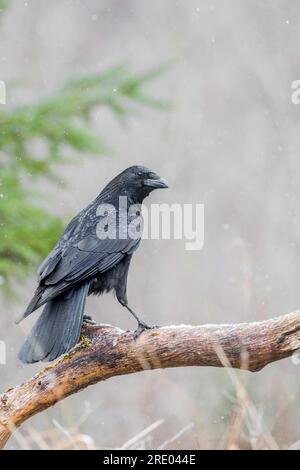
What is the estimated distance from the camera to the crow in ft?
11.9

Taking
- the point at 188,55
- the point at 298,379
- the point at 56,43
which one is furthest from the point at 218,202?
the point at 298,379

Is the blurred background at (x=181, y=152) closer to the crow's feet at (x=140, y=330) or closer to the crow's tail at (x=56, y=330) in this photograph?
the crow's tail at (x=56, y=330)

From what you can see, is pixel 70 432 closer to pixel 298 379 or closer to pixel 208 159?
pixel 298 379

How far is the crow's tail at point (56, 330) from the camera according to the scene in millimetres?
3580

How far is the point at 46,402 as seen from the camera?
366cm

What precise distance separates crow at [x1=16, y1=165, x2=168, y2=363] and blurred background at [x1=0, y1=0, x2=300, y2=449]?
1.55 meters

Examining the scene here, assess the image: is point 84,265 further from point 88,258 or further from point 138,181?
point 138,181

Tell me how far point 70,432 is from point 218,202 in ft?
26.9

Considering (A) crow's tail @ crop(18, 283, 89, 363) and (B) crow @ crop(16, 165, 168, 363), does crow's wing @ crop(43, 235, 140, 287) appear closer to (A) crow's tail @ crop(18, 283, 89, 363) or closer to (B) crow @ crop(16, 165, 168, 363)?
(B) crow @ crop(16, 165, 168, 363)

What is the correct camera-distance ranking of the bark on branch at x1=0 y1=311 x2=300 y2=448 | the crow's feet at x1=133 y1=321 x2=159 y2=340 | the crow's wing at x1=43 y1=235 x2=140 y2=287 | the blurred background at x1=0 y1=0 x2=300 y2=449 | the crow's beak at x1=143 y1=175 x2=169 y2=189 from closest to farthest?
1. the bark on branch at x1=0 y1=311 x2=300 y2=448
2. the crow's feet at x1=133 y1=321 x2=159 y2=340
3. the crow's wing at x1=43 y1=235 x2=140 y2=287
4. the crow's beak at x1=143 y1=175 x2=169 y2=189
5. the blurred background at x1=0 y1=0 x2=300 y2=449

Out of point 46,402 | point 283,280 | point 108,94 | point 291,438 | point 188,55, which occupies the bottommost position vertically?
point 291,438

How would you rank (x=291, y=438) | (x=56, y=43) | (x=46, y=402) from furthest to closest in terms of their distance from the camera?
(x=56, y=43), (x=291, y=438), (x=46, y=402)

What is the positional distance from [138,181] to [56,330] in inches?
44.3

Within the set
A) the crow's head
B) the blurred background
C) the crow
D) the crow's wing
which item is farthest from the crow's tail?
the blurred background
